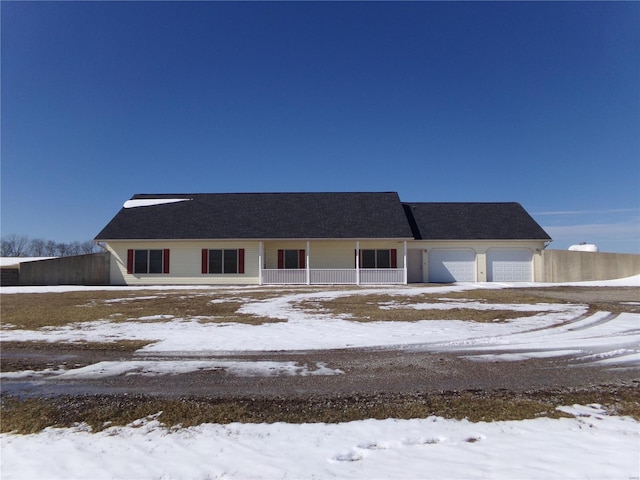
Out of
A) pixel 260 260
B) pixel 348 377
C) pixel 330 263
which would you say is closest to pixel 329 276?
pixel 330 263

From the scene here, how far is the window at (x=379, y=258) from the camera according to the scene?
79.8 feet

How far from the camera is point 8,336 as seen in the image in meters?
8.16

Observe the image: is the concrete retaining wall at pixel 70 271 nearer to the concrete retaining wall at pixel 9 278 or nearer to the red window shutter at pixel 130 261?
the concrete retaining wall at pixel 9 278

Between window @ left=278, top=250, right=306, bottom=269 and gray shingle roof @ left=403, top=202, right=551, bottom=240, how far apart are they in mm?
7266

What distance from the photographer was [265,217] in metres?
25.6

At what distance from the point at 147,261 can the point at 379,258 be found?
1426cm

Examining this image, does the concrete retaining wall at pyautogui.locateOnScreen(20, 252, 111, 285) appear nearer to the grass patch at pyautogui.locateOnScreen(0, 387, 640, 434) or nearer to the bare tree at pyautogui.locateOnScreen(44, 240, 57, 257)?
the grass patch at pyautogui.locateOnScreen(0, 387, 640, 434)

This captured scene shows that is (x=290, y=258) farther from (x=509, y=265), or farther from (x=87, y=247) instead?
(x=87, y=247)

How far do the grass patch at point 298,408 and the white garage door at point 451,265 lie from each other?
67.0 ft

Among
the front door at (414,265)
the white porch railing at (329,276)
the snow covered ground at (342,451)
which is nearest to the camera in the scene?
the snow covered ground at (342,451)

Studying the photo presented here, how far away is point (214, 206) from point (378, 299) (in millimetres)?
16197

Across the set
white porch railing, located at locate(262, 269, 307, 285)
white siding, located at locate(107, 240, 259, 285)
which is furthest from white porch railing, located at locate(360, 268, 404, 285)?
white siding, located at locate(107, 240, 259, 285)

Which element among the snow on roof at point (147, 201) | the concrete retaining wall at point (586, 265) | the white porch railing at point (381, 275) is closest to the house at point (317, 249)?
the white porch railing at point (381, 275)

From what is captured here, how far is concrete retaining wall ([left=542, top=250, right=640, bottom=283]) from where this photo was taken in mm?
23922
